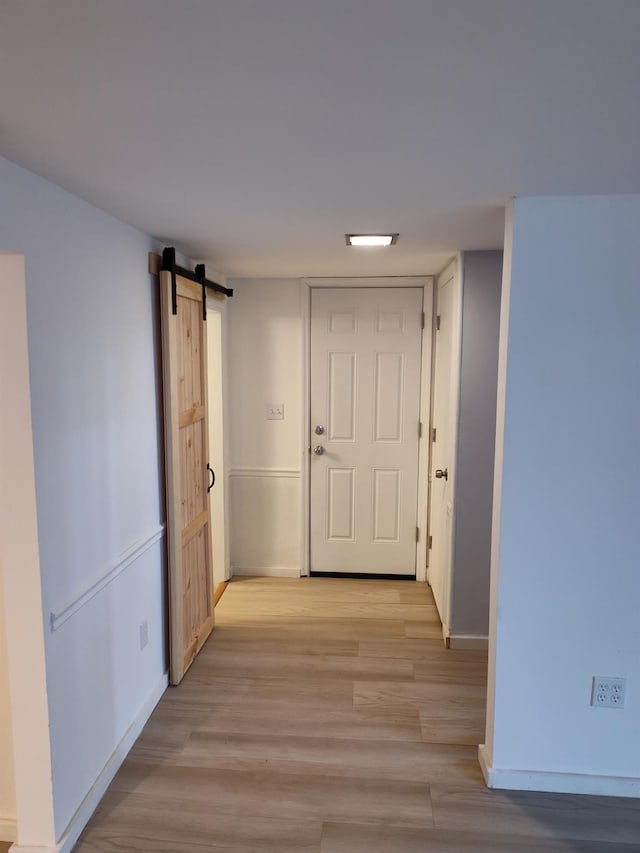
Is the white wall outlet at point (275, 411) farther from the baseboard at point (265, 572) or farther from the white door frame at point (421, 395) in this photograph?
the baseboard at point (265, 572)

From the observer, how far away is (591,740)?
2109 millimetres

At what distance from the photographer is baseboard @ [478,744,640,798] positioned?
2.11m

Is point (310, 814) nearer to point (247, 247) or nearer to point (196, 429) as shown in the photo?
point (196, 429)

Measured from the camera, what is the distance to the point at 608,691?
207 centimetres

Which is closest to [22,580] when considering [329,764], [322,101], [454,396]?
[329,764]

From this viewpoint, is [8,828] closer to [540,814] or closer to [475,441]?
[540,814]

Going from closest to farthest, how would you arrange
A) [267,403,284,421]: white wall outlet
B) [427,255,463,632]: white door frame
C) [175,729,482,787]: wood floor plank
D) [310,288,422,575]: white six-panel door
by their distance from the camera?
[175,729,482,787]: wood floor plank
[427,255,463,632]: white door frame
[310,288,422,575]: white six-panel door
[267,403,284,421]: white wall outlet

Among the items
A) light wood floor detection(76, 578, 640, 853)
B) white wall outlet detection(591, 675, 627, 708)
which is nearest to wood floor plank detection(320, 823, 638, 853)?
light wood floor detection(76, 578, 640, 853)

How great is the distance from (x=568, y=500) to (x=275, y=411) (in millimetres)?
2420

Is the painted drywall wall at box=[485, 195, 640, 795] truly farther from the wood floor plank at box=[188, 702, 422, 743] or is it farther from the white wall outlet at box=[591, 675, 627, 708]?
the wood floor plank at box=[188, 702, 422, 743]

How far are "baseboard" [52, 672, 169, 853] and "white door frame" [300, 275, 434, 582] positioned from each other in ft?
5.48

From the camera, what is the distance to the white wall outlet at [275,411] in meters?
4.09

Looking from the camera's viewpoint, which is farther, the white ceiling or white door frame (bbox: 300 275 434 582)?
white door frame (bbox: 300 275 434 582)

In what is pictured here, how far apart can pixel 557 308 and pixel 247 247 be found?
1.54 meters
